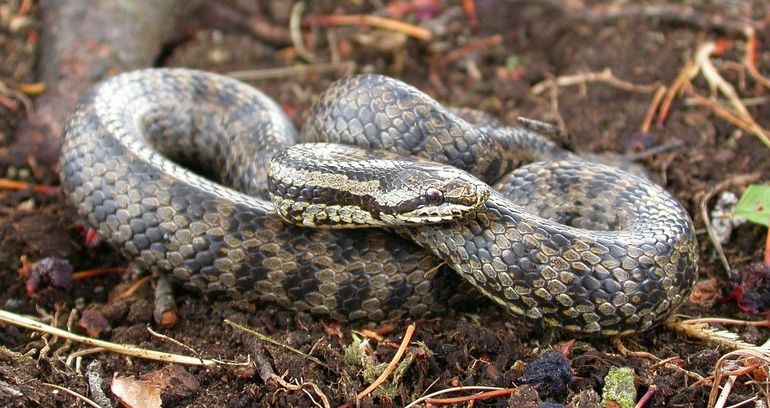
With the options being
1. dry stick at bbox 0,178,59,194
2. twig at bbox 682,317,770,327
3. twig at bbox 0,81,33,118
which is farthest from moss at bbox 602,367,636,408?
twig at bbox 0,81,33,118

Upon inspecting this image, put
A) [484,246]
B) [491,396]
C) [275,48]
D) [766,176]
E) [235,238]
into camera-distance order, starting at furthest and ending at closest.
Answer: [275,48]
[766,176]
[235,238]
[484,246]
[491,396]

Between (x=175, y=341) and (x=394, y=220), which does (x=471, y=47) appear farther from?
(x=175, y=341)

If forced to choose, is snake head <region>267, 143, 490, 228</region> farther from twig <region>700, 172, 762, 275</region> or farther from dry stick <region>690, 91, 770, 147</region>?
dry stick <region>690, 91, 770, 147</region>

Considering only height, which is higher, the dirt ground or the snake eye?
the snake eye

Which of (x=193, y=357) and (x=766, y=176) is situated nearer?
(x=193, y=357)

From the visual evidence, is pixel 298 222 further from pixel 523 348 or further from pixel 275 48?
pixel 275 48

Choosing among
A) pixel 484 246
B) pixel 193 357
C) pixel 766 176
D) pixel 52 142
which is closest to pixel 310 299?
pixel 193 357
